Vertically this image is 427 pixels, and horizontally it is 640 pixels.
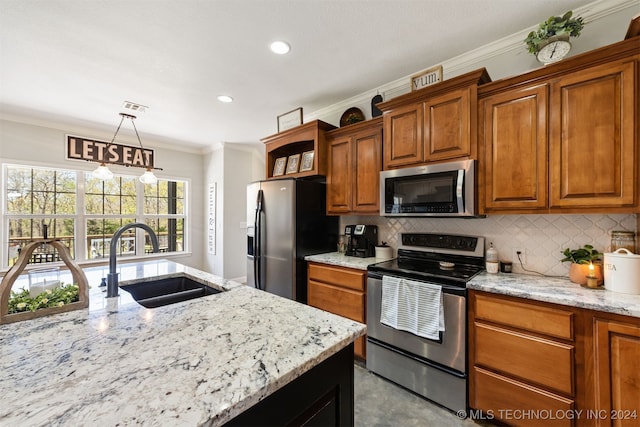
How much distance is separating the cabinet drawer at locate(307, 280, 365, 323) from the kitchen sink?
1200mm

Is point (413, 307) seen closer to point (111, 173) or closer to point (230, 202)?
point (111, 173)

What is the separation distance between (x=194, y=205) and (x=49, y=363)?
4.67 metres

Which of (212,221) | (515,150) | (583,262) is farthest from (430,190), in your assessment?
(212,221)

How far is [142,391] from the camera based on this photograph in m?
0.61

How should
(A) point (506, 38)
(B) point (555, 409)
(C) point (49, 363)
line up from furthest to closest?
(A) point (506, 38) < (B) point (555, 409) < (C) point (49, 363)

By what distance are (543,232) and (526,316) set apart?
2.46ft

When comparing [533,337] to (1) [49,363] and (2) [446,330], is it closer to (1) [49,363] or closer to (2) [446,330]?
(2) [446,330]

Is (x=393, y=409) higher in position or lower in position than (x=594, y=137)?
lower

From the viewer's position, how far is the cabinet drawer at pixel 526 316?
4.73 feet

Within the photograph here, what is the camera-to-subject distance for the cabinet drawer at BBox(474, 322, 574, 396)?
1.44 m

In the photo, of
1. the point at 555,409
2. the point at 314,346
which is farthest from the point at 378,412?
the point at 314,346

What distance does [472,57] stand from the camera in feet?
7.27

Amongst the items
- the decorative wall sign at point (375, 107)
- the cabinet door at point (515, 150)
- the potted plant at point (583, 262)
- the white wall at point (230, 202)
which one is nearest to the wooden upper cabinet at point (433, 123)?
the cabinet door at point (515, 150)

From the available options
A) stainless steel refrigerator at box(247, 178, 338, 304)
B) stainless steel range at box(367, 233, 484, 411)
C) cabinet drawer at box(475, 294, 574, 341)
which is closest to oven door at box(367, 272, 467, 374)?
stainless steel range at box(367, 233, 484, 411)
